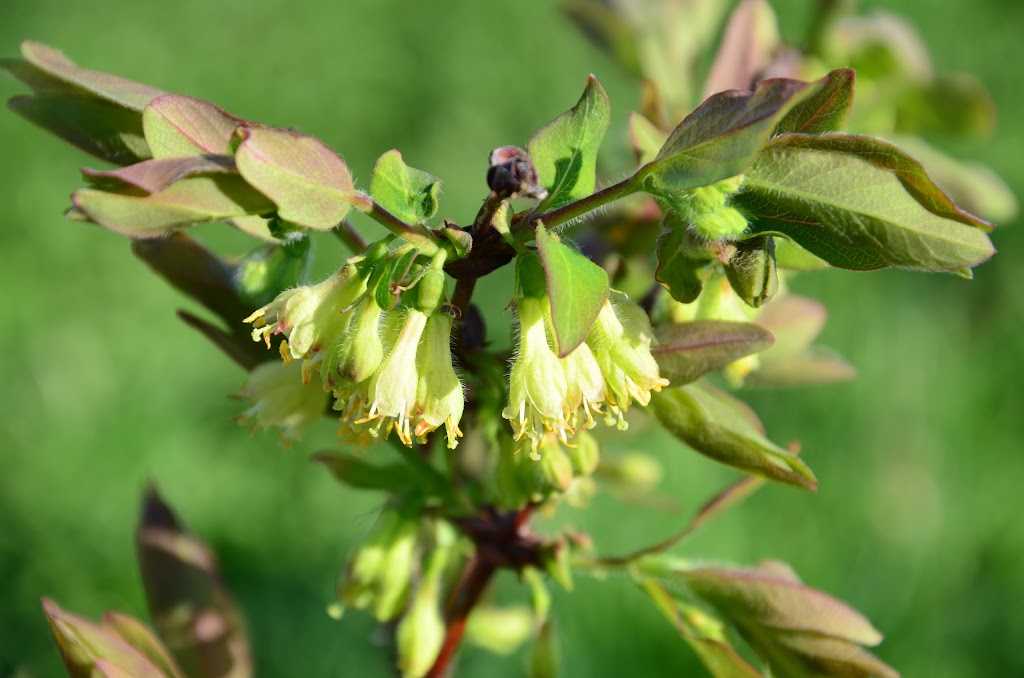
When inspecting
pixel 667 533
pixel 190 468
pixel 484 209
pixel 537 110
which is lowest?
pixel 190 468

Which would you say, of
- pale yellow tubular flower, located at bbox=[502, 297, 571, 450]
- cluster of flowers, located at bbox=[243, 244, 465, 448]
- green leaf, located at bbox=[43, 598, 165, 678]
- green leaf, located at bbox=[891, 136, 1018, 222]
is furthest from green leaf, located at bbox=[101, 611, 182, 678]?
green leaf, located at bbox=[891, 136, 1018, 222]

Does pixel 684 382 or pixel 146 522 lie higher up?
pixel 684 382

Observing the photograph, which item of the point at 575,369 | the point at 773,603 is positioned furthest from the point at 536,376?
the point at 773,603

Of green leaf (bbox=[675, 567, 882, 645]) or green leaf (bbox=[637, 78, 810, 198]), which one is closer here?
green leaf (bbox=[637, 78, 810, 198])

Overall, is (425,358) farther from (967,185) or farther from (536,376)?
(967,185)

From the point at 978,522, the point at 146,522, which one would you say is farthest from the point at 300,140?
the point at 978,522

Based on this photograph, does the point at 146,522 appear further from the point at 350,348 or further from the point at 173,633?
the point at 350,348

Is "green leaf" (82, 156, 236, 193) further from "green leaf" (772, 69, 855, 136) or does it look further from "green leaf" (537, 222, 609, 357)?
"green leaf" (772, 69, 855, 136)

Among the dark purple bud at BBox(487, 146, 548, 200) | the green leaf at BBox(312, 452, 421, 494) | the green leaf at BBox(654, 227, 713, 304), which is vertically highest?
the dark purple bud at BBox(487, 146, 548, 200)
